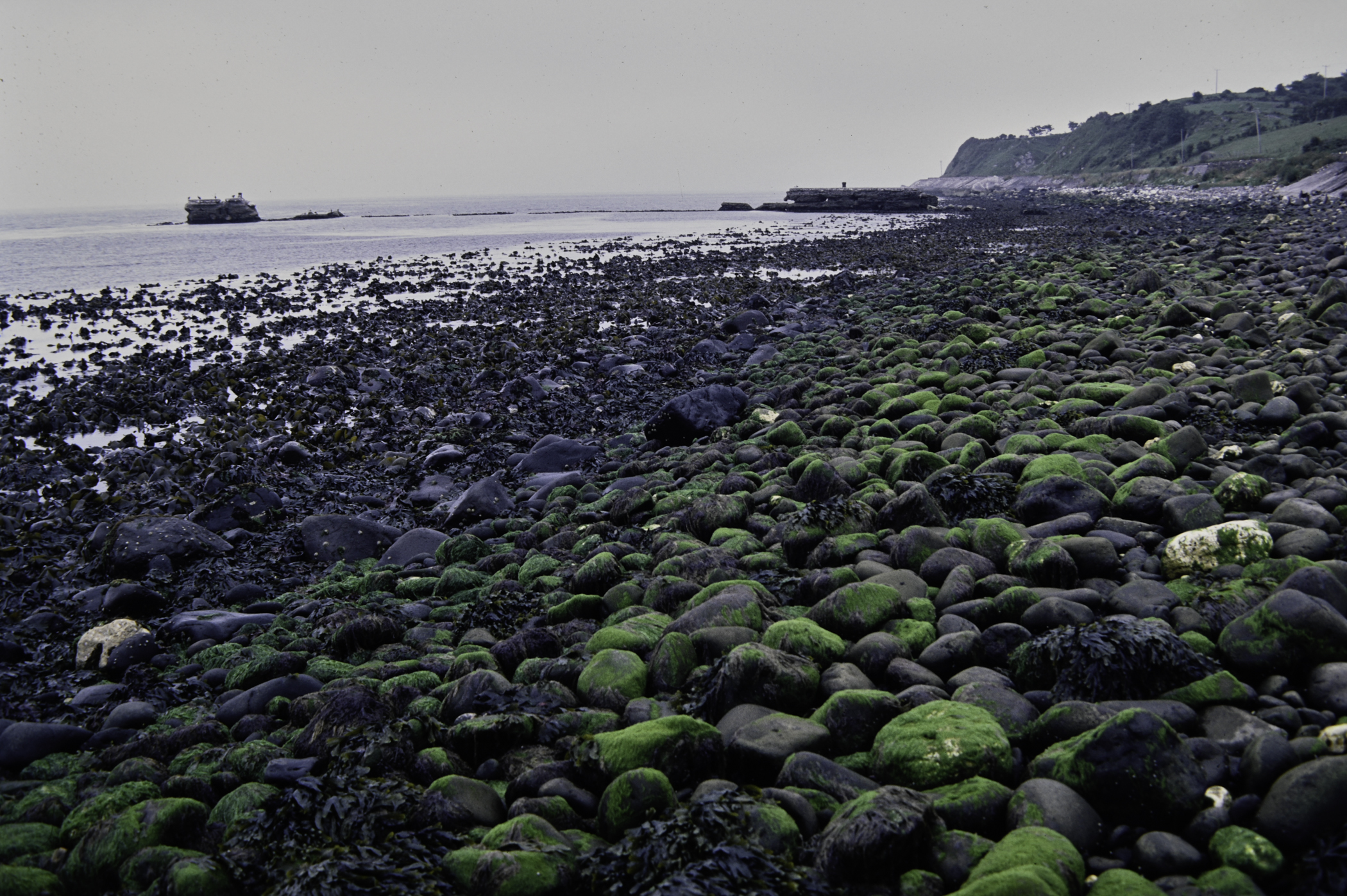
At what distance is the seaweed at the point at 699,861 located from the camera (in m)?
2.62

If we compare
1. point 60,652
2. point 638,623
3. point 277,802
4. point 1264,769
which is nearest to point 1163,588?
point 1264,769

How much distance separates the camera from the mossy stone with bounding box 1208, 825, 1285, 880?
2.29 meters

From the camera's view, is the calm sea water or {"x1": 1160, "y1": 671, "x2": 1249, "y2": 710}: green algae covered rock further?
the calm sea water

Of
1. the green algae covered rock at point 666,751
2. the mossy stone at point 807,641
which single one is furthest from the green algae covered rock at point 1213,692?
the green algae covered rock at point 666,751

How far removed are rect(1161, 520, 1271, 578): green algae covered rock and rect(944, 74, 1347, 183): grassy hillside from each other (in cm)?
6327

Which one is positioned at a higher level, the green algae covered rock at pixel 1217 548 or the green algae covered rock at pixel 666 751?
the green algae covered rock at pixel 1217 548

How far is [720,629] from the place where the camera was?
4.32 m

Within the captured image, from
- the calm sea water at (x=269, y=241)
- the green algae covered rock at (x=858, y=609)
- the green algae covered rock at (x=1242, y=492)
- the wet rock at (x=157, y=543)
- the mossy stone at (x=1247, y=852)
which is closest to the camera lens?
the mossy stone at (x=1247, y=852)

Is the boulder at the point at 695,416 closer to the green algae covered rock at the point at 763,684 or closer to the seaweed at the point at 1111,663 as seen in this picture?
the green algae covered rock at the point at 763,684

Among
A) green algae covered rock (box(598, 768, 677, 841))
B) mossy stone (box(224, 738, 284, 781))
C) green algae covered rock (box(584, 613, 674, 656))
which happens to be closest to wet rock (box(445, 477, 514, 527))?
green algae covered rock (box(584, 613, 674, 656))

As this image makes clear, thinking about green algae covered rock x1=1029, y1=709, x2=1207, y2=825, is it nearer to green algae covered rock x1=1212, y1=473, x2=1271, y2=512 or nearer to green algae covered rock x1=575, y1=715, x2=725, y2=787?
green algae covered rock x1=575, y1=715, x2=725, y2=787

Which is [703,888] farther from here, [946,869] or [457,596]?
[457,596]

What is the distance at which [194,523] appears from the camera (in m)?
7.28

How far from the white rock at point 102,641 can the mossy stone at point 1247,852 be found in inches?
255
